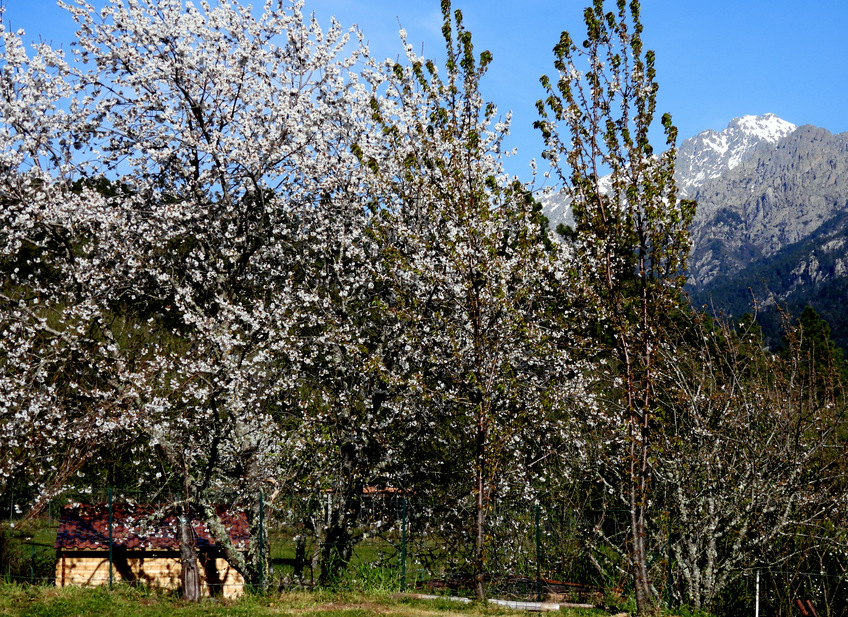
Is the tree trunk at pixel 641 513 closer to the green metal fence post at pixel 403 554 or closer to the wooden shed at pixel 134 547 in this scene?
the green metal fence post at pixel 403 554

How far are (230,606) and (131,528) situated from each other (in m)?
2.87

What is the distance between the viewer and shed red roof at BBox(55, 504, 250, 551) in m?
12.2

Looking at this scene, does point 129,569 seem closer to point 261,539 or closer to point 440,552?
point 261,539

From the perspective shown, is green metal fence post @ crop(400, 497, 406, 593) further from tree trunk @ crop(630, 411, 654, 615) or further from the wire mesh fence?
tree trunk @ crop(630, 411, 654, 615)

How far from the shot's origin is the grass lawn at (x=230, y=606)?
31.5 feet

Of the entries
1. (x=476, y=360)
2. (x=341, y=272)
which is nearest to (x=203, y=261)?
(x=341, y=272)

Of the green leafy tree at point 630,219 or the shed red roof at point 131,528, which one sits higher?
the green leafy tree at point 630,219

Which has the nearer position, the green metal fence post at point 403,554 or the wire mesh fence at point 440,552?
the wire mesh fence at point 440,552

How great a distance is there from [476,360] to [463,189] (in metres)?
2.62

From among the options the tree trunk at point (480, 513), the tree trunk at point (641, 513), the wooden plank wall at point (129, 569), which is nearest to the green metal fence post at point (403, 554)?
the tree trunk at point (480, 513)

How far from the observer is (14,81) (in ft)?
38.5

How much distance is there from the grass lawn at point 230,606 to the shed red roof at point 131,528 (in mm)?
1317

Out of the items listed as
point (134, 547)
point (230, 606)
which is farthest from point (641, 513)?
point (134, 547)

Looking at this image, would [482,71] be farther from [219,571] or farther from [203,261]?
[219,571]
